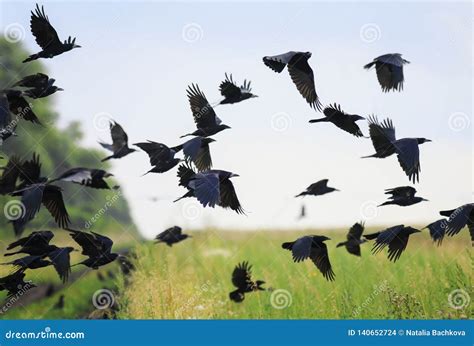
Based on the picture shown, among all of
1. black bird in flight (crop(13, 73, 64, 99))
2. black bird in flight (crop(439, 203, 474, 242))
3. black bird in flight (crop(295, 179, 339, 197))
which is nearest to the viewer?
black bird in flight (crop(439, 203, 474, 242))

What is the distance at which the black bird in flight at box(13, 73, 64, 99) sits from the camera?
666 centimetres

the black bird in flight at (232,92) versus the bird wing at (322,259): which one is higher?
the black bird in flight at (232,92)

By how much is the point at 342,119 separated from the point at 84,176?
8.26ft

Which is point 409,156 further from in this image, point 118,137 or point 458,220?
point 118,137

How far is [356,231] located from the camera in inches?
283

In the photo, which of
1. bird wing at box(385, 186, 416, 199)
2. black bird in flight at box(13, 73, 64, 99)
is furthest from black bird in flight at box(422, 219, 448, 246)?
black bird in flight at box(13, 73, 64, 99)

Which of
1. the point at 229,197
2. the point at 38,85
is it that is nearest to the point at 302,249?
the point at 229,197

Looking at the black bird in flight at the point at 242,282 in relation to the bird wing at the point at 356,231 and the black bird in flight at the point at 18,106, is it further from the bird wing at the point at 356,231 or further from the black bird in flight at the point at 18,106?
the black bird in flight at the point at 18,106

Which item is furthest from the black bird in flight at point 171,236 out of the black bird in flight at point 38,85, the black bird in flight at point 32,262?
the black bird in flight at point 38,85

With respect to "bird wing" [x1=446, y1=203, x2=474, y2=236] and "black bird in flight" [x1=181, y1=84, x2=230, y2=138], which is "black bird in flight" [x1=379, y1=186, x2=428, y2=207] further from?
"black bird in flight" [x1=181, y1=84, x2=230, y2=138]

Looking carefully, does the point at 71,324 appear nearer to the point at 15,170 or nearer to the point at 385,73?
the point at 15,170

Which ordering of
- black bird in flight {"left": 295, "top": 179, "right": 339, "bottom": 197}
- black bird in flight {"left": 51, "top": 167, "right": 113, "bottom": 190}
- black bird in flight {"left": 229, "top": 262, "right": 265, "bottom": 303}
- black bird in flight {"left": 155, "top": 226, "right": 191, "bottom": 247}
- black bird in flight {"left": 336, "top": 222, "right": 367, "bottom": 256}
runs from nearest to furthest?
black bird in flight {"left": 51, "top": 167, "right": 113, "bottom": 190} < black bird in flight {"left": 295, "top": 179, "right": 339, "bottom": 197} < black bird in flight {"left": 336, "top": 222, "right": 367, "bottom": 256} < black bird in flight {"left": 229, "top": 262, "right": 265, "bottom": 303} < black bird in flight {"left": 155, "top": 226, "right": 191, "bottom": 247}

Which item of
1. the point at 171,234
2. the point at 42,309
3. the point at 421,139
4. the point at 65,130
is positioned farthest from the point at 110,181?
the point at 421,139

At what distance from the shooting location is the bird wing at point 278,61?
20.7 ft
